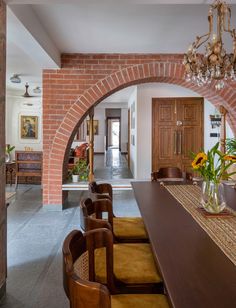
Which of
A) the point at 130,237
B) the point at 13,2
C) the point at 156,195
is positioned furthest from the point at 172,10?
the point at 130,237

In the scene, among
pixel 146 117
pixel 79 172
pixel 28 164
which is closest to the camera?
pixel 79 172

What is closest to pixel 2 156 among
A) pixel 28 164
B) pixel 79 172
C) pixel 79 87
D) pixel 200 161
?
pixel 200 161

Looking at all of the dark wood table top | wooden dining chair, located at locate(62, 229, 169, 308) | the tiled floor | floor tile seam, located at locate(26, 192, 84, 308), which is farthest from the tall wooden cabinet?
wooden dining chair, located at locate(62, 229, 169, 308)

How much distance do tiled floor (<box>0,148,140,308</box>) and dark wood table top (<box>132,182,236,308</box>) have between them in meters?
1.11

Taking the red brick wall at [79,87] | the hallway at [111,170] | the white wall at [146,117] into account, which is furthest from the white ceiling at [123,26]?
the hallway at [111,170]

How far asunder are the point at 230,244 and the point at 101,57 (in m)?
4.25

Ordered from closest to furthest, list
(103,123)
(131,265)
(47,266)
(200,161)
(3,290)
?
(131,265)
(200,161)
(3,290)
(47,266)
(103,123)

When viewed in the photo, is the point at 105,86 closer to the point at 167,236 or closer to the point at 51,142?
the point at 51,142

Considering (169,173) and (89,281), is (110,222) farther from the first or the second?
(169,173)

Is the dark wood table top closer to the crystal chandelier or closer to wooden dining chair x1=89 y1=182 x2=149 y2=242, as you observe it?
wooden dining chair x1=89 y1=182 x2=149 y2=242

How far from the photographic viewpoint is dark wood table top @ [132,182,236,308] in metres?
1.06

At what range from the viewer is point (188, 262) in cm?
135

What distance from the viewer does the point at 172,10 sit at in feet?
11.1

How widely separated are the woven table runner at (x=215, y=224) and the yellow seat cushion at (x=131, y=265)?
37 cm
